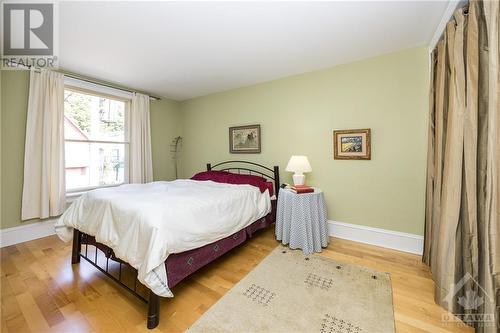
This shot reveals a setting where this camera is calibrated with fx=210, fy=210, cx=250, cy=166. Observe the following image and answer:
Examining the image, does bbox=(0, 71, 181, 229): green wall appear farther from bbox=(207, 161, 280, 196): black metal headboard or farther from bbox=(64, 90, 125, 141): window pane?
bbox=(207, 161, 280, 196): black metal headboard

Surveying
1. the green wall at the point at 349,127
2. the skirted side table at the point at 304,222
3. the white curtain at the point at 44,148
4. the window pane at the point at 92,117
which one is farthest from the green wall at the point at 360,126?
the white curtain at the point at 44,148

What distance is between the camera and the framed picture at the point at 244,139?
3.60 meters

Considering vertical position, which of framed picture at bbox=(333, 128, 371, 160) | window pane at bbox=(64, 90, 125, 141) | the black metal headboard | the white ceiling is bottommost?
the black metal headboard

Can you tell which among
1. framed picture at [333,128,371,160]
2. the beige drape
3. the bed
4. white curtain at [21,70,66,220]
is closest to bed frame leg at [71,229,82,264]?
the bed

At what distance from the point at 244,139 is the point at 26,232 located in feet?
10.9

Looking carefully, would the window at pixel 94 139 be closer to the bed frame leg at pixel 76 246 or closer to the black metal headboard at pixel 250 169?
the bed frame leg at pixel 76 246

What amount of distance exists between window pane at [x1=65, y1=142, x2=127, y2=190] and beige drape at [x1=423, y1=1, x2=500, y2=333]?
4458mm

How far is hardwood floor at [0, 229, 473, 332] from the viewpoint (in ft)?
4.78

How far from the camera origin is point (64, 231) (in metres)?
2.21

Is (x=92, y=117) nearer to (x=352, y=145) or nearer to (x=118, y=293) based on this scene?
(x=118, y=293)

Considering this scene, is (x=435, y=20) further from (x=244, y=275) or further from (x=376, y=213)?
(x=244, y=275)

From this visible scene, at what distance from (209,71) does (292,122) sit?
4.78 feet

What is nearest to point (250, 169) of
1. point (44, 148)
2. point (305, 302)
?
point (305, 302)

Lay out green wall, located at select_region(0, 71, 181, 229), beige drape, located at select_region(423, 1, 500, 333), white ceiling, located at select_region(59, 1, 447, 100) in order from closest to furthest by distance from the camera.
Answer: beige drape, located at select_region(423, 1, 500, 333), white ceiling, located at select_region(59, 1, 447, 100), green wall, located at select_region(0, 71, 181, 229)
